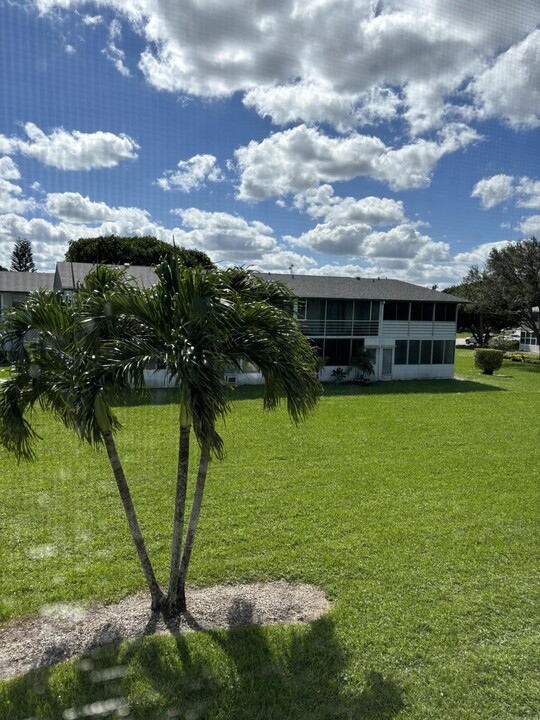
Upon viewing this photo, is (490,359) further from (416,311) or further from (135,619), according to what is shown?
(135,619)

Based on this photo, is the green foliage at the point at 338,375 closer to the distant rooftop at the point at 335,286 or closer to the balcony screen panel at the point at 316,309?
the balcony screen panel at the point at 316,309

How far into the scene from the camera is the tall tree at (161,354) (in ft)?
13.3

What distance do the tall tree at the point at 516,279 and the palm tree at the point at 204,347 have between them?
116ft

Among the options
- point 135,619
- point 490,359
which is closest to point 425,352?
point 490,359

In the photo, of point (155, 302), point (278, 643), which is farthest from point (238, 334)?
point (278, 643)

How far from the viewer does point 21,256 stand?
229 ft

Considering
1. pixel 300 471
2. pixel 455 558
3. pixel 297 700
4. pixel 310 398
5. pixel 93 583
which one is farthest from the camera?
pixel 300 471

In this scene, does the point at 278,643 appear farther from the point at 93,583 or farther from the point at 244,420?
the point at 244,420

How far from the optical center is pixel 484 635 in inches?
182

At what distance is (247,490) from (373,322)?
17.2 meters

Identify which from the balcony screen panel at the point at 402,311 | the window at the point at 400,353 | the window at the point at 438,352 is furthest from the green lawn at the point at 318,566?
the window at the point at 438,352

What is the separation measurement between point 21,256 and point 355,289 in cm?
6132

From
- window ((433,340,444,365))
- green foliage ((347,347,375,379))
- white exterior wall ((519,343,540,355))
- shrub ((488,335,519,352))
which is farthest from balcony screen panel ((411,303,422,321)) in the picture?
white exterior wall ((519,343,540,355))

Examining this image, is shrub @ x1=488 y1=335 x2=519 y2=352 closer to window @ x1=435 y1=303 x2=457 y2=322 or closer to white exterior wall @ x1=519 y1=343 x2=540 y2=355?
white exterior wall @ x1=519 y1=343 x2=540 y2=355
